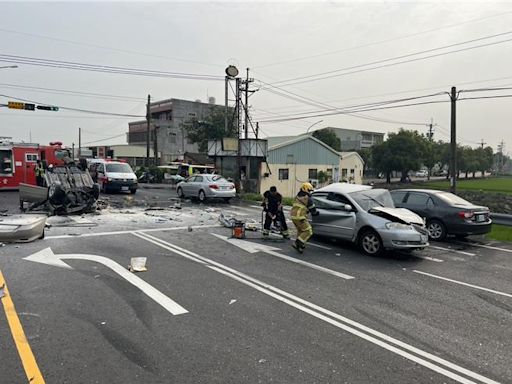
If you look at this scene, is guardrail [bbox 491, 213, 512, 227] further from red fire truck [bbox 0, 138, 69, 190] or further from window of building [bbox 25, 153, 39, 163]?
window of building [bbox 25, 153, 39, 163]

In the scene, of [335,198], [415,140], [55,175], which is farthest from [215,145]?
[415,140]

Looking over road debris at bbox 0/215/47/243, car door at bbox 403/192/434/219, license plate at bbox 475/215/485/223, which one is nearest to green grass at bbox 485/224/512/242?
license plate at bbox 475/215/485/223

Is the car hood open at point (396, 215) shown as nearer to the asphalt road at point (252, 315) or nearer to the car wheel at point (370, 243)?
the car wheel at point (370, 243)

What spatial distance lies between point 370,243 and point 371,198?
1511 mm

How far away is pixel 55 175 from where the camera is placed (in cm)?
1532

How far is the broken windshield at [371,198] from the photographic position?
10.2m

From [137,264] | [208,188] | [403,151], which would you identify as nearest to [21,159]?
[208,188]

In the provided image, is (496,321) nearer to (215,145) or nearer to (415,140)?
(215,145)

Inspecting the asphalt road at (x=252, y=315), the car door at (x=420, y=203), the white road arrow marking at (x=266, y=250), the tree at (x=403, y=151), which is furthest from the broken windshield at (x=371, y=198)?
the tree at (x=403, y=151)

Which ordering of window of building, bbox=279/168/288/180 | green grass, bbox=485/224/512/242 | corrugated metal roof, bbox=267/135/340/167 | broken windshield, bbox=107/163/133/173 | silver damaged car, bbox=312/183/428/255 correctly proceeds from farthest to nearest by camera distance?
window of building, bbox=279/168/288/180 → corrugated metal roof, bbox=267/135/340/167 → broken windshield, bbox=107/163/133/173 → green grass, bbox=485/224/512/242 → silver damaged car, bbox=312/183/428/255

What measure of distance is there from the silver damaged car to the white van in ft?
49.0

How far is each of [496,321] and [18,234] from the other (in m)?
9.86

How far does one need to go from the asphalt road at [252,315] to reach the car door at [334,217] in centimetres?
61

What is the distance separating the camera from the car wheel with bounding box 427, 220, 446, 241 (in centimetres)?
1176
